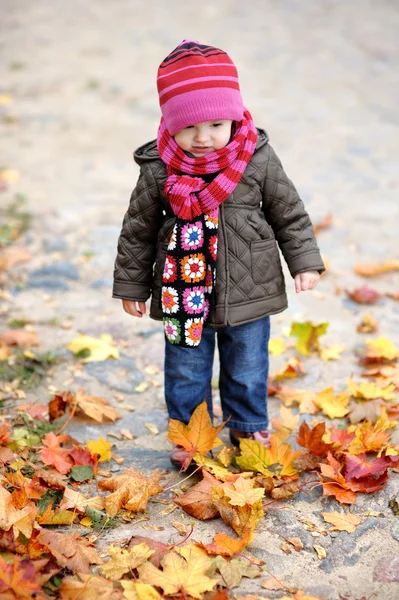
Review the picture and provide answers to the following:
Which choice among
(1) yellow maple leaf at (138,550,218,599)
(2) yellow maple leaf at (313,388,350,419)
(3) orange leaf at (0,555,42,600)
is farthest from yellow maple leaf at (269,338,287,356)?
(3) orange leaf at (0,555,42,600)

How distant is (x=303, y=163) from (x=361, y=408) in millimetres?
3434

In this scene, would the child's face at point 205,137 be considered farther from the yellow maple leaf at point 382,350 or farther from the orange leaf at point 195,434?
the yellow maple leaf at point 382,350

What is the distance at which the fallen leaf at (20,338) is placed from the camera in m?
3.41

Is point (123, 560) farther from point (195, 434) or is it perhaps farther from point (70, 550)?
point (195, 434)

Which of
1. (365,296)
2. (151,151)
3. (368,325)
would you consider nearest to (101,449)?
(151,151)

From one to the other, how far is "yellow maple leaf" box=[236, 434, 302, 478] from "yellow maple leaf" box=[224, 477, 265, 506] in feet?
0.86

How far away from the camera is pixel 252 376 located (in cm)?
260

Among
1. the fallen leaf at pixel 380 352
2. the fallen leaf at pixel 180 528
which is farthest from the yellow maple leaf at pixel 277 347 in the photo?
the fallen leaf at pixel 180 528

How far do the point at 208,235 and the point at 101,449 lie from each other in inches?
36.3

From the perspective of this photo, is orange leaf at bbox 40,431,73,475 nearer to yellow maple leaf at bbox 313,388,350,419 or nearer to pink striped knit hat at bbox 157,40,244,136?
yellow maple leaf at bbox 313,388,350,419

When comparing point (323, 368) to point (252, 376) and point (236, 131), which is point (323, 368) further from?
point (236, 131)

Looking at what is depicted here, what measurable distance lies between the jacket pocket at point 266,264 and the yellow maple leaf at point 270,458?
0.55 meters

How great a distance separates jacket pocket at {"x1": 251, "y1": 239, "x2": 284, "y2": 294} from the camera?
7.86ft

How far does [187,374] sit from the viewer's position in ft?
8.36
